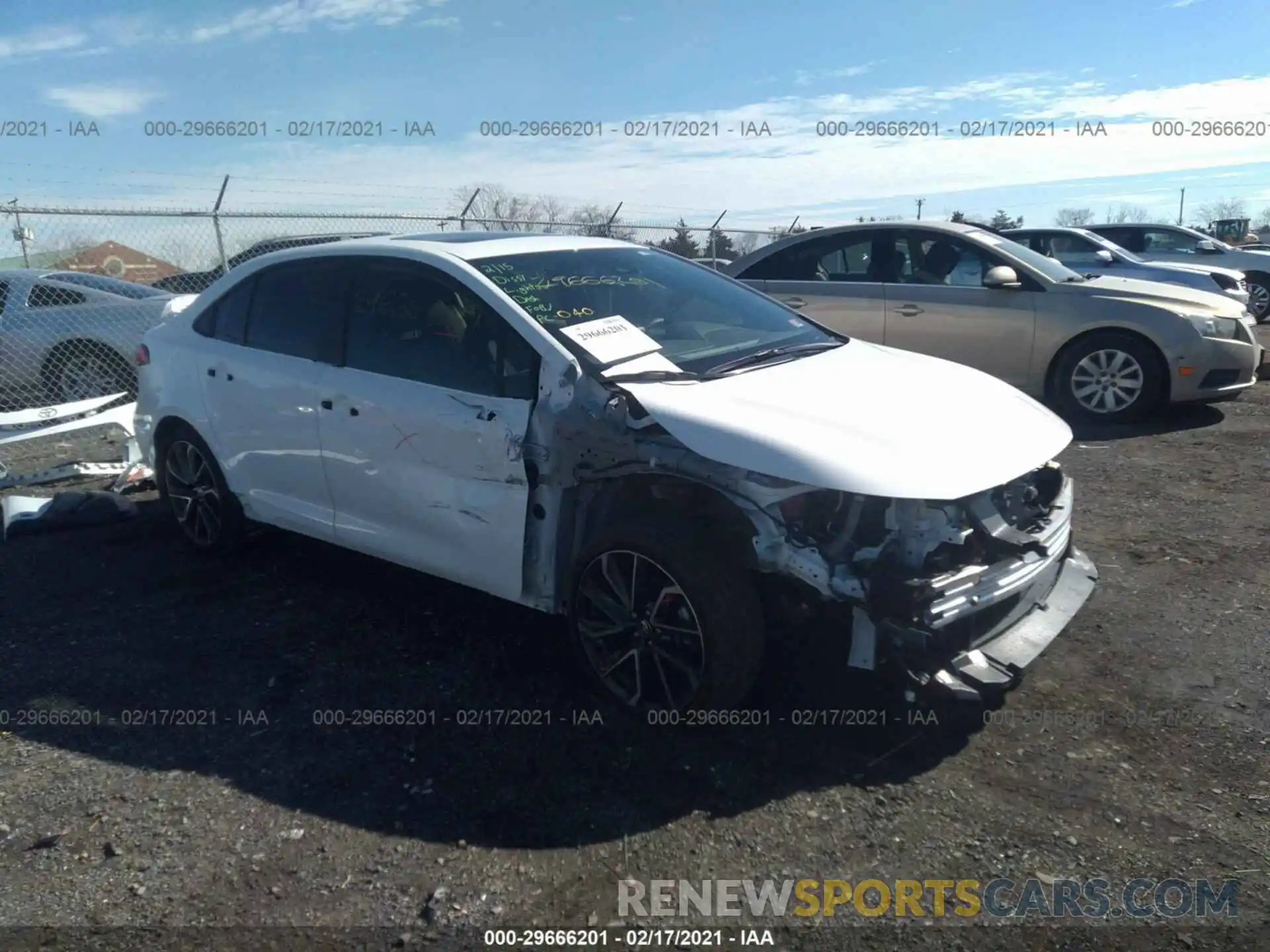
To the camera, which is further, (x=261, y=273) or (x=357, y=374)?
(x=261, y=273)

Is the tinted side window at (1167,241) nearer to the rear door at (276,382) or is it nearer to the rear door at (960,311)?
the rear door at (960,311)

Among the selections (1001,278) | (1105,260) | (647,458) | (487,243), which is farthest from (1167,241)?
(647,458)

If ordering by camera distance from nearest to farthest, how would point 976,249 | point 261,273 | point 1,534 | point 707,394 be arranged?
point 707,394, point 261,273, point 1,534, point 976,249

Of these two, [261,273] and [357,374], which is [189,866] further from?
[261,273]

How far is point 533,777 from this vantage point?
130 inches

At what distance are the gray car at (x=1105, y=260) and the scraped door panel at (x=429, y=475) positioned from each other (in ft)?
31.1

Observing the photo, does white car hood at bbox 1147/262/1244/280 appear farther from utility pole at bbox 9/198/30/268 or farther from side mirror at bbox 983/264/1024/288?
utility pole at bbox 9/198/30/268

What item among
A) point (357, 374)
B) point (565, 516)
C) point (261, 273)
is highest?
point (261, 273)

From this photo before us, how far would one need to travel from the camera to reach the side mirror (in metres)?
7.61

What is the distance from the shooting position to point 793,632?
12.4 feet

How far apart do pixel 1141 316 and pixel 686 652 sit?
6.02m

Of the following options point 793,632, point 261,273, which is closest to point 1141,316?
point 793,632

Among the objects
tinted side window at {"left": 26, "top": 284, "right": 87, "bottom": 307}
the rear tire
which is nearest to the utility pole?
tinted side window at {"left": 26, "top": 284, "right": 87, "bottom": 307}

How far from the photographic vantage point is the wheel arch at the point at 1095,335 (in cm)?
771
